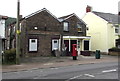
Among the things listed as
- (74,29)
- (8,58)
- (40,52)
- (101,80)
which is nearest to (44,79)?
(101,80)

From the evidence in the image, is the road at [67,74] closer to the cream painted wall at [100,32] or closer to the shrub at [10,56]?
the shrub at [10,56]

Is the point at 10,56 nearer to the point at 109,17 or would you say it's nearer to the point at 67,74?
the point at 67,74

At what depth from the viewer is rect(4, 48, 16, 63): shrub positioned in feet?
64.6

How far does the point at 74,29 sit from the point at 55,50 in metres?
5.45

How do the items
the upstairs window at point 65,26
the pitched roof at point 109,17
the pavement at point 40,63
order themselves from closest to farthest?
1. the pavement at point 40,63
2. the upstairs window at point 65,26
3. the pitched roof at point 109,17

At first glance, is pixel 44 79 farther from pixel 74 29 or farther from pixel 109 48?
pixel 109 48

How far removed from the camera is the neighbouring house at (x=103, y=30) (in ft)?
111

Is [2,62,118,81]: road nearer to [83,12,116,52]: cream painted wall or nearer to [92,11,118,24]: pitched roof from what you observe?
[83,12,116,52]: cream painted wall

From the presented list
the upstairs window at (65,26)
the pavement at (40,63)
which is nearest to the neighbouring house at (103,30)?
the upstairs window at (65,26)

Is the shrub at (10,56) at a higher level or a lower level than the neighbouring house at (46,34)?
lower

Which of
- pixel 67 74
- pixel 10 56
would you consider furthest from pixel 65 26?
pixel 67 74

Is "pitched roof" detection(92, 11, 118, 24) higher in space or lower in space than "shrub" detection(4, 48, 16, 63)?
higher

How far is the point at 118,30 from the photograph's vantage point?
34969 mm

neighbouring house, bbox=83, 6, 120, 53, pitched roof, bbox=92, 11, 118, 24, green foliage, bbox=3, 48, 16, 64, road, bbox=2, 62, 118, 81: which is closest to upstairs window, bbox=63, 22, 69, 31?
neighbouring house, bbox=83, 6, 120, 53
